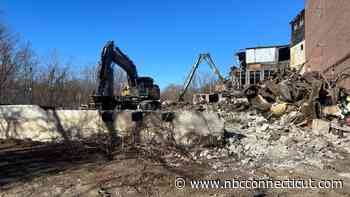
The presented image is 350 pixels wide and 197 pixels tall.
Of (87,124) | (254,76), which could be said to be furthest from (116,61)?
(254,76)

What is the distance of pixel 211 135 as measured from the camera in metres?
7.32

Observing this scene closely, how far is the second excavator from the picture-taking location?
14531 millimetres

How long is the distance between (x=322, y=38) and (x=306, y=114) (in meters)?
12.5

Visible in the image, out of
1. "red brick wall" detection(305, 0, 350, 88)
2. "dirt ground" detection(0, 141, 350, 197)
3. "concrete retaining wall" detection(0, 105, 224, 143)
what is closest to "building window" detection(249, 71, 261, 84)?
"red brick wall" detection(305, 0, 350, 88)

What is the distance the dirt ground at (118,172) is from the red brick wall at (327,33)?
42.3ft

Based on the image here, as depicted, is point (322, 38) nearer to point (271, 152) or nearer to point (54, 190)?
point (271, 152)

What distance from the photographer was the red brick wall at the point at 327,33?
1642cm

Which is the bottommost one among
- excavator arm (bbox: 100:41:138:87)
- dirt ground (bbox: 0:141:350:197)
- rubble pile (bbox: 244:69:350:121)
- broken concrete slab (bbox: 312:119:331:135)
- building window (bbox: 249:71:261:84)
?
dirt ground (bbox: 0:141:350:197)

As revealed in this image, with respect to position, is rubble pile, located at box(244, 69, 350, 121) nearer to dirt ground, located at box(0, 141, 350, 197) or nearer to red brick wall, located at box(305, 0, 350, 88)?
dirt ground, located at box(0, 141, 350, 197)

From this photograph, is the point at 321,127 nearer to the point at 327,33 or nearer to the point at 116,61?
the point at 116,61

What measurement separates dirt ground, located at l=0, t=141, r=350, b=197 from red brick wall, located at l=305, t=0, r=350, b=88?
12.9 m

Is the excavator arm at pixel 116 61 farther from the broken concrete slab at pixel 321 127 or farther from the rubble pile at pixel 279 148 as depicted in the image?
the broken concrete slab at pixel 321 127

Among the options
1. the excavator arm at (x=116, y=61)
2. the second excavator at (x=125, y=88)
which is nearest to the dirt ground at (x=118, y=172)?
the second excavator at (x=125, y=88)

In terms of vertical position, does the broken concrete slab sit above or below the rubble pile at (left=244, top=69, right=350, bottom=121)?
below
